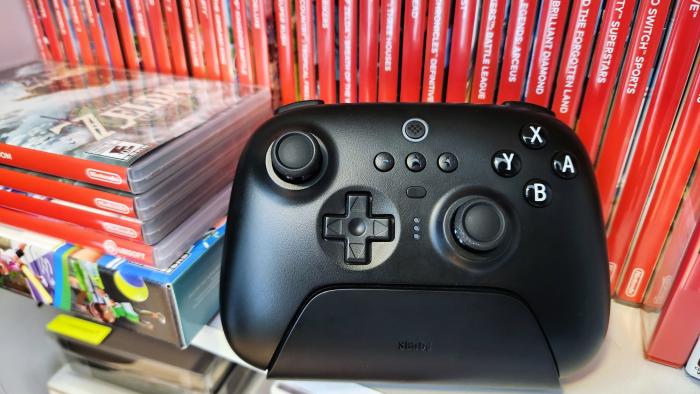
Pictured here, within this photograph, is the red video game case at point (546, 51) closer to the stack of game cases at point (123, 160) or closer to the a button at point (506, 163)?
the a button at point (506, 163)

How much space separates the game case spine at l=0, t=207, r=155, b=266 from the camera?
17.6 inches

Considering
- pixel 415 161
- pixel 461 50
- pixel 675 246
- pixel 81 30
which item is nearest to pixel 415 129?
pixel 415 161

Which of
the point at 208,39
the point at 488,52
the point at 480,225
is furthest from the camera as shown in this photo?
the point at 208,39

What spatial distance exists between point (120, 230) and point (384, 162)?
0.25m

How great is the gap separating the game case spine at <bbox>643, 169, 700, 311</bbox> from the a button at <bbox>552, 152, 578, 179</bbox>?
0.11 m

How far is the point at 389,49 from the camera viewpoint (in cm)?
50

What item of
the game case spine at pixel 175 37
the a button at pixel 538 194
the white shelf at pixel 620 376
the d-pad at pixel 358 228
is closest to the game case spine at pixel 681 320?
the white shelf at pixel 620 376

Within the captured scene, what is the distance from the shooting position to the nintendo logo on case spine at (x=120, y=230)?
0.44 metres

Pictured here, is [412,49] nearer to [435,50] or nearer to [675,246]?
[435,50]

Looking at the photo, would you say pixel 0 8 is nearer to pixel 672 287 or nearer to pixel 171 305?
pixel 171 305

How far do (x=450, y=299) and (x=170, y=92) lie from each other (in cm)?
37

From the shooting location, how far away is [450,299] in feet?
1.20

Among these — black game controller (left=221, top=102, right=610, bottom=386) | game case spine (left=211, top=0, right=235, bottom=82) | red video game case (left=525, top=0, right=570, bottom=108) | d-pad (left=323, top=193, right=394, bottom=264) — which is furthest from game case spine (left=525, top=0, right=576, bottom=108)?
game case spine (left=211, top=0, right=235, bottom=82)

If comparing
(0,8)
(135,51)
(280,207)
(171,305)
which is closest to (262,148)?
(280,207)
